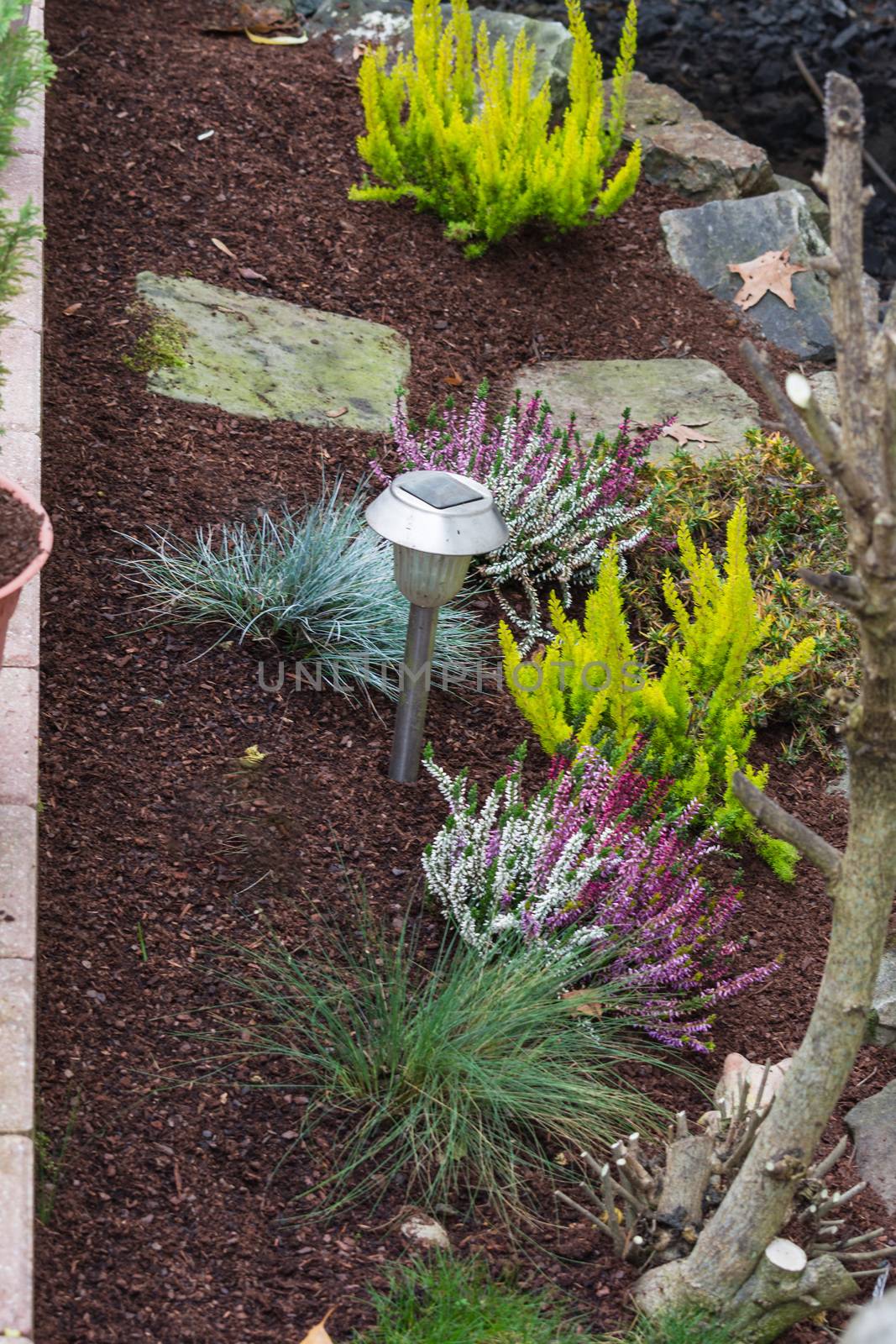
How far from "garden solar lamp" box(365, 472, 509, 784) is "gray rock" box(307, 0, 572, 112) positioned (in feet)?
13.5

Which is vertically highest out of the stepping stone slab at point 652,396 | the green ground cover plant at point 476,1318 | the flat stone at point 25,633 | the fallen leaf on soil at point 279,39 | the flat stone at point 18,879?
the fallen leaf on soil at point 279,39

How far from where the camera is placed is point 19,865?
2826mm

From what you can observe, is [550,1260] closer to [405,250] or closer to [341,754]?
[341,754]

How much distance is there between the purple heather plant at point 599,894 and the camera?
3014 millimetres

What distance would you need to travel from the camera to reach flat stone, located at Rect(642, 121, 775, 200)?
677 centimetres

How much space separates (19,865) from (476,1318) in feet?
4.13

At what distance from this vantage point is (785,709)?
13.9 ft

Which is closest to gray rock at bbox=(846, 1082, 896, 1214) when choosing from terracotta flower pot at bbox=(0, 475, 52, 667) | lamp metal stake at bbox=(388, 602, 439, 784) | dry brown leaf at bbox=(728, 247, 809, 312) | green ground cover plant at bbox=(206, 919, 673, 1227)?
green ground cover plant at bbox=(206, 919, 673, 1227)

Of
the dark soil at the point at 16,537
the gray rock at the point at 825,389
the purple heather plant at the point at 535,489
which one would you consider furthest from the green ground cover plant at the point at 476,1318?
the gray rock at the point at 825,389

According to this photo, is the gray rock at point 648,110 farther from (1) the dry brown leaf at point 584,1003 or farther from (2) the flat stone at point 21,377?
(1) the dry brown leaf at point 584,1003

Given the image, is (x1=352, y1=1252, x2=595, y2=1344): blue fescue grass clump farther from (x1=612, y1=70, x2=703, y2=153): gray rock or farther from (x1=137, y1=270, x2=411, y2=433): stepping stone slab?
(x1=612, y1=70, x2=703, y2=153): gray rock

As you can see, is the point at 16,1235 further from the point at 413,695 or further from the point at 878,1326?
the point at 413,695

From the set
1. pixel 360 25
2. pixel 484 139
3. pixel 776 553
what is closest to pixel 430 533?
pixel 776 553

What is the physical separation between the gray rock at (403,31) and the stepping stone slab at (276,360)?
2.09m
